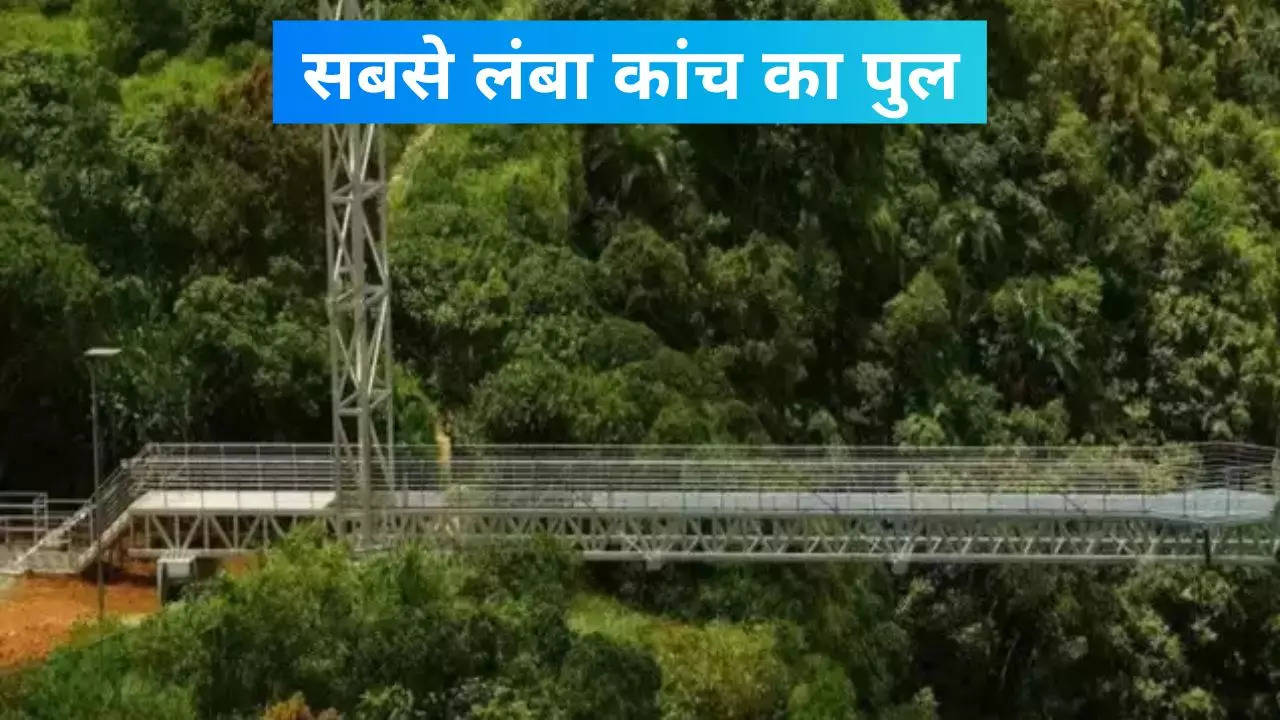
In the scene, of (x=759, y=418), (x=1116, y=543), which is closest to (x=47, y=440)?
(x=759, y=418)

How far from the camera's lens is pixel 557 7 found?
39.2 metres

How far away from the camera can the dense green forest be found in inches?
1005

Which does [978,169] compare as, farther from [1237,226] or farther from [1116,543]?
[1116,543]

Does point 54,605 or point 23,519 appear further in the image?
point 23,519

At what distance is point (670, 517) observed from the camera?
2986 centimetres

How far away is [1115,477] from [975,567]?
3.89 m

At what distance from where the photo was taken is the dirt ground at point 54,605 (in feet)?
87.0

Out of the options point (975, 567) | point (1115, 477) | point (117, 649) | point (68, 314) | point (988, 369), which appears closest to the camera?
point (117, 649)

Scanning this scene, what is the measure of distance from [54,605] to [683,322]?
13.0 meters

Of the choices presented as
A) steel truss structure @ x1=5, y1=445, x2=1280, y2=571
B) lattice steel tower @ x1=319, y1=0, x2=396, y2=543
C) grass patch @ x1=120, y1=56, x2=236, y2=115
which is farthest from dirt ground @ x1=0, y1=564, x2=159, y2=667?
grass patch @ x1=120, y1=56, x2=236, y2=115

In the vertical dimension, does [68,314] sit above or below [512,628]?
above

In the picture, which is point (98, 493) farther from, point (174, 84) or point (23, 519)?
point (174, 84)

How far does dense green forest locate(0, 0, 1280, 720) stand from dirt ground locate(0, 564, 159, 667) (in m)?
2.90

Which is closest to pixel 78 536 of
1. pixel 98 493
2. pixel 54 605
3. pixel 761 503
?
pixel 98 493
